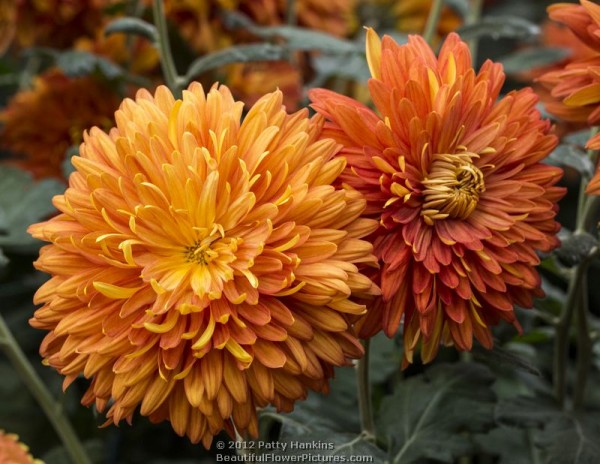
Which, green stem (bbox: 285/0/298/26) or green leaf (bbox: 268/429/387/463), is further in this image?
green stem (bbox: 285/0/298/26)

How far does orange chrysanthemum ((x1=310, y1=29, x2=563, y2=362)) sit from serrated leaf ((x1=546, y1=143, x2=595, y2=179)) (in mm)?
139

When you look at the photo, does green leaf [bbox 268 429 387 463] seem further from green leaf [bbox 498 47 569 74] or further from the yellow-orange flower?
the yellow-orange flower

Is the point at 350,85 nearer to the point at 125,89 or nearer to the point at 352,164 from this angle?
the point at 125,89

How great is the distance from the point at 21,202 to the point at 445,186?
488 mm

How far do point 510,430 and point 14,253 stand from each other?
541 mm

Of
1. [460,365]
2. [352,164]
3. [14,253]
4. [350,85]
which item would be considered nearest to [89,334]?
[352,164]

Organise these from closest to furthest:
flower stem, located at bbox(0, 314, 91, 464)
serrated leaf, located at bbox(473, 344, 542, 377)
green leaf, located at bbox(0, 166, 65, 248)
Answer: serrated leaf, located at bbox(473, 344, 542, 377) < flower stem, located at bbox(0, 314, 91, 464) < green leaf, located at bbox(0, 166, 65, 248)

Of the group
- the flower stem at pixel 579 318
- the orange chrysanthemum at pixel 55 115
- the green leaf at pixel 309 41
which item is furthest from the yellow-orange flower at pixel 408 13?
the flower stem at pixel 579 318

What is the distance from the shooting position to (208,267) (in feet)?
1.68

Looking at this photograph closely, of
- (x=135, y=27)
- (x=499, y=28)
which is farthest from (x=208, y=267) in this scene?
(x=499, y=28)

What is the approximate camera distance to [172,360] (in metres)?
0.49

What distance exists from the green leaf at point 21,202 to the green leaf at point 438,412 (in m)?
0.37

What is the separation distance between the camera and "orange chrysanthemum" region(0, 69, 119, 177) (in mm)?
952

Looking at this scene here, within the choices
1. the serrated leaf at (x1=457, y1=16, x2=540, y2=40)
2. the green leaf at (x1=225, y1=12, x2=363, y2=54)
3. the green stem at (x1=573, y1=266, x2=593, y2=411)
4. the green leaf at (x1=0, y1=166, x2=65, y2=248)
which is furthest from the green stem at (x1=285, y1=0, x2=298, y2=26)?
the green stem at (x1=573, y1=266, x2=593, y2=411)
